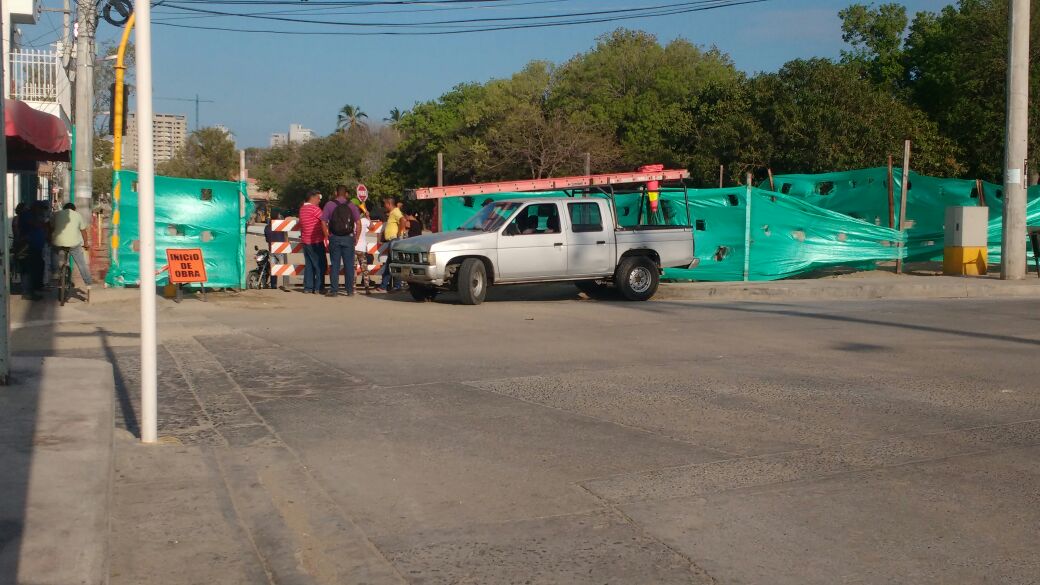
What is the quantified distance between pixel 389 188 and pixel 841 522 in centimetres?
6909

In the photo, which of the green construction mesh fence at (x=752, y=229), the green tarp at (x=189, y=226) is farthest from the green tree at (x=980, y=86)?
the green tarp at (x=189, y=226)

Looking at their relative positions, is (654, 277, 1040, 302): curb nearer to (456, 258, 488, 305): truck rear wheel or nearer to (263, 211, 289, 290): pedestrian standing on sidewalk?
(456, 258, 488, 305): truck rear wheel

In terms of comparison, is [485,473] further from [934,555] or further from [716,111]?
[716,111]

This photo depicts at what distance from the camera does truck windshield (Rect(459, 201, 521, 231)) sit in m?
17.7

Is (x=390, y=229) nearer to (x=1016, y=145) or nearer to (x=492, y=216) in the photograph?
(x=492, y=216)

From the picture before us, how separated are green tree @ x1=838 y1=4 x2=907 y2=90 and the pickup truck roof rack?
4412 centimetres

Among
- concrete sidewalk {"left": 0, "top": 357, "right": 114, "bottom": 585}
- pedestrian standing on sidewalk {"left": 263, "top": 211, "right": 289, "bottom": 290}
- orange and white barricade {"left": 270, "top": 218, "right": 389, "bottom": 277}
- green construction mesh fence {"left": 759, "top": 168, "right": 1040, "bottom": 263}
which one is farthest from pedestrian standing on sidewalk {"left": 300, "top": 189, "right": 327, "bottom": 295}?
green construction mesh fence {"left": 759, "top": 168, "right": 1040, "bottom": 263}

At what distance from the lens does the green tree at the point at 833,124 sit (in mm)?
40844

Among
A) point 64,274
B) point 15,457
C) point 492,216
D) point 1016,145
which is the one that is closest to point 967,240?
point 1016,145

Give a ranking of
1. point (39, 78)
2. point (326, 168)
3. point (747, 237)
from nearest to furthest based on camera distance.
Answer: point (747, 237), point (39, 78), point (326, 168)

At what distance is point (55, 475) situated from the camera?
5688mm

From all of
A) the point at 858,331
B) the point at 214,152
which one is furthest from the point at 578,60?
the point at 858,331

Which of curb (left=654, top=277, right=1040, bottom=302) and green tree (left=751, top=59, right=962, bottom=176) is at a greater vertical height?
green tree (left=751, top=59, right=962, bottom=176)

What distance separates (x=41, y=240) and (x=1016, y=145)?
57.4 ft
